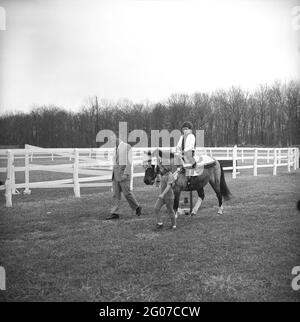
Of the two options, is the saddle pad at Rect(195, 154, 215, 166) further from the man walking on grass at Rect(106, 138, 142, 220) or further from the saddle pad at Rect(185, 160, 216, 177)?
the man walking on grass at Rect(106, 138, 142, 220)

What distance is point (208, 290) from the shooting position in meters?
3.76

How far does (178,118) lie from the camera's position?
6109 centimetres

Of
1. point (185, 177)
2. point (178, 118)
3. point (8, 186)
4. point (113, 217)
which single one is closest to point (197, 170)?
point (185, 177)

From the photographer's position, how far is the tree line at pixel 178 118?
54.4m

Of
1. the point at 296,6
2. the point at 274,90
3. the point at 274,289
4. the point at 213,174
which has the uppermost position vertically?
the point at 274,90

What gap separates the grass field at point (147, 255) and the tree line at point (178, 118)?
147 feet

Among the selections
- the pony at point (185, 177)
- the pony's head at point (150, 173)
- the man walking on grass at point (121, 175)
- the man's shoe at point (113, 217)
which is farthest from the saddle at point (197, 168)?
the man's shoe at point (113, 217)

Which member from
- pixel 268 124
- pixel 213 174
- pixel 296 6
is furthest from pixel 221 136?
pixel 296 6

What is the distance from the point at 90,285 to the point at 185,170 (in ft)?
12.1

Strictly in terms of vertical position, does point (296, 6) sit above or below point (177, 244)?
above

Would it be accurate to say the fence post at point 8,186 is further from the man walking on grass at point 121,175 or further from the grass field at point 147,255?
the man walking on grass at point 121,175

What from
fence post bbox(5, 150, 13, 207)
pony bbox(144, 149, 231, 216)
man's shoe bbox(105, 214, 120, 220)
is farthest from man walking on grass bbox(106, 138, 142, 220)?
fence post bbox(5, 150, 13, 207)

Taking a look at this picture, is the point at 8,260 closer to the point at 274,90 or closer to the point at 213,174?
the point at 213,174

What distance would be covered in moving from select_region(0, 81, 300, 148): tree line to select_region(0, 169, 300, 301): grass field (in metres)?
44.7
